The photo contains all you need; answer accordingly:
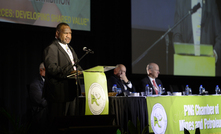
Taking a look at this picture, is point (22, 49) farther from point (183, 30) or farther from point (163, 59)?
point (183, 30)

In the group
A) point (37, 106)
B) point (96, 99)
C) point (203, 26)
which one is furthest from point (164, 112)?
point (203, 26)

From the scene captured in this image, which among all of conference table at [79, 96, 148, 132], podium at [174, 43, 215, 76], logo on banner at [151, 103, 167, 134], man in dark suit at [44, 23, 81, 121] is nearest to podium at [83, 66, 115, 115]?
man in dark suit at [44, 23, 81, 121]

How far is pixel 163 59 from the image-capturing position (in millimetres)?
6996

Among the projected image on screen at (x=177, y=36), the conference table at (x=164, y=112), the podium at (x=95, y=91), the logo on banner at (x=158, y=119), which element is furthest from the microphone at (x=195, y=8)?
the podium at (x=95, y=91)

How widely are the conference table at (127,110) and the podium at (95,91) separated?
0.63m

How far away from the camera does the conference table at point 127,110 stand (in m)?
3.83

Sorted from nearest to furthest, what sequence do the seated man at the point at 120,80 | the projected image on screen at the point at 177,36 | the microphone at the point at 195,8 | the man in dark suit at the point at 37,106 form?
the man in dark suit at the point at 37,106, the seated man at the point at 120,80, the projected image on screen at the point at 177,36, the microphone at the point at 195,8

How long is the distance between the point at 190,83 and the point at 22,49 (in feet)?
14.1

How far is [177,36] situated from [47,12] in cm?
306

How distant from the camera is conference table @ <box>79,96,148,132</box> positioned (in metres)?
3.83

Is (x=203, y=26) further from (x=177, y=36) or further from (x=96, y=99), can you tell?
(x=96, y=99)

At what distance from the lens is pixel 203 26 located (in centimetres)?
735

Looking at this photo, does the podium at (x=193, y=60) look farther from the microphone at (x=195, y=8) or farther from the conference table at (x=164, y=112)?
the conference table at (x=164, y=112)

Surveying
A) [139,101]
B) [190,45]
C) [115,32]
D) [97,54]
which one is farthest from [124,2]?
[139,101]
